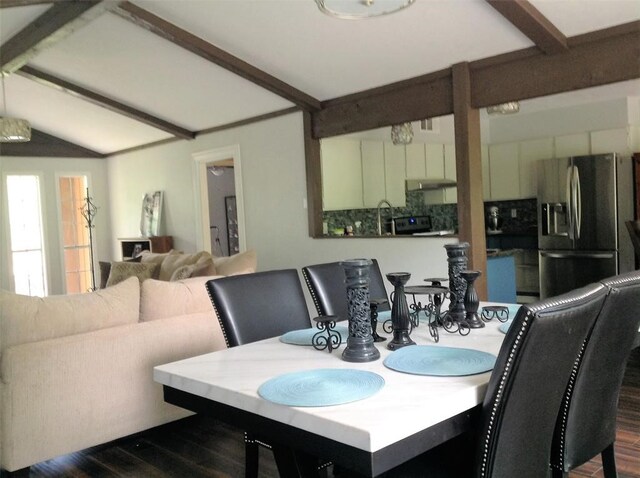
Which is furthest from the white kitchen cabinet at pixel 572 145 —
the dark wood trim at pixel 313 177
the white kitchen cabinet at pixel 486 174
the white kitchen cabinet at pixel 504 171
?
the dark wood trim at pixel 313 177

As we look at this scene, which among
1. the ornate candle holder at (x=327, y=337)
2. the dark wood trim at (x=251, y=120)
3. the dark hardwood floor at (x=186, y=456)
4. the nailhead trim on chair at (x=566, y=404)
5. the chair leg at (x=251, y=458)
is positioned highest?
the dark wood trim at (x=251, y=120)

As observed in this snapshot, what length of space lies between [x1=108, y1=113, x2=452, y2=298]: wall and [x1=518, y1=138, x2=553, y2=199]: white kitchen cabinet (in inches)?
107

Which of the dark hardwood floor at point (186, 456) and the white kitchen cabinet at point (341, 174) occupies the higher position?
the white kitchen cabinet at point (341, 174)

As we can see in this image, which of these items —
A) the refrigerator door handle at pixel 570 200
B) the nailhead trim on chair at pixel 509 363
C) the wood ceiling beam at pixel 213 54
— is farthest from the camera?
the refrigerator door handle at pixel 570 200

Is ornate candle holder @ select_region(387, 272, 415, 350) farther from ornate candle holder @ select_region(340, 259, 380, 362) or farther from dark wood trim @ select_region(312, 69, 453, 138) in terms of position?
dark wood trim @ select_region(312, 69, 453, 138)

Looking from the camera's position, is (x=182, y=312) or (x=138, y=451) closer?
(x=138, y=451)

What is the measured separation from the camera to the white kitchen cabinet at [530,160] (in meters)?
6.78

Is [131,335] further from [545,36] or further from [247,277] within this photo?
[545,36]

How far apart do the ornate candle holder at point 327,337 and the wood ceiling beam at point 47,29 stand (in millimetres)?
3741

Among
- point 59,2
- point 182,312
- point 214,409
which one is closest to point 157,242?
point 59,2

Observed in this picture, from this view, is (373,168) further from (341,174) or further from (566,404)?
(566,404)

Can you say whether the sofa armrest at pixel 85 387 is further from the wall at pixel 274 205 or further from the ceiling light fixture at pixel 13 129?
the ceiling light fixture at pixel 13 129

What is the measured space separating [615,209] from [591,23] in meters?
2.64

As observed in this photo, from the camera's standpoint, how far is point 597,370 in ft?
5.95
